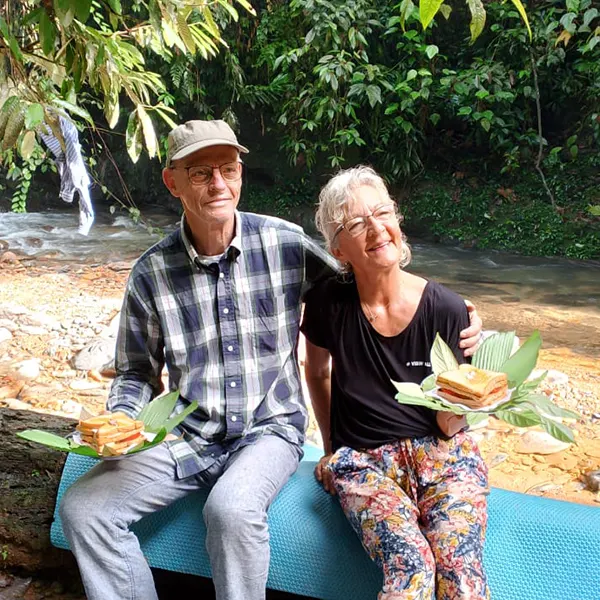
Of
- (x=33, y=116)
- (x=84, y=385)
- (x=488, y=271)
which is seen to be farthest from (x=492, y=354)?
(x=488, y=271)

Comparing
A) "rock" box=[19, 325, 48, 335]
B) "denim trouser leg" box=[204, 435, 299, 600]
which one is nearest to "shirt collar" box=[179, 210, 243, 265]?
"denim trouser leg" box=[204, 435, 299, 600]

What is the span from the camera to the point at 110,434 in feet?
4.35

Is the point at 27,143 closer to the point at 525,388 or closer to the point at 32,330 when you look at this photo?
the point at 525,388

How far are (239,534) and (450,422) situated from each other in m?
0.43

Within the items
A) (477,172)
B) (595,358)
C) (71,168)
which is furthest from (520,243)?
(71,168)

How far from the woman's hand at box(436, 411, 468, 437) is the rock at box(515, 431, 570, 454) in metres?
1.43

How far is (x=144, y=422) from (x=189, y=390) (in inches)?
5.0

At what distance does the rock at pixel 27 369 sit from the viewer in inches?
144

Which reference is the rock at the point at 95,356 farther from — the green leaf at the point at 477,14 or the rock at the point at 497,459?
the green leaf at the point at 477,14

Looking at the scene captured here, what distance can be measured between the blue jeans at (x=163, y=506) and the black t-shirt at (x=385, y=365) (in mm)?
177

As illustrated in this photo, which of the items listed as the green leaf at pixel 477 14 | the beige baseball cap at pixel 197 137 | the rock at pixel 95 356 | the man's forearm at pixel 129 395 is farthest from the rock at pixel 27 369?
the green leaf at pixel 477 14

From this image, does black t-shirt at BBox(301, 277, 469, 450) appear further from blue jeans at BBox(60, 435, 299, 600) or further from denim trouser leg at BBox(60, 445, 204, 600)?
denim trouser leg at BBox(60, 445, 204, 600)

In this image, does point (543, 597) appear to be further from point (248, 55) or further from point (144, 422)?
point (248, 55)

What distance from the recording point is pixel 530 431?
280 cm
